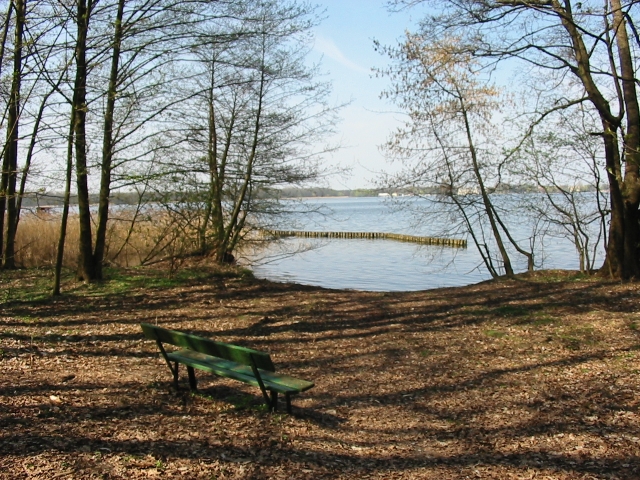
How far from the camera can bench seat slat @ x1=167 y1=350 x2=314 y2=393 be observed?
15.6 feet

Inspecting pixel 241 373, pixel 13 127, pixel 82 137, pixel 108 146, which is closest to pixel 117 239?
pixel 108 146

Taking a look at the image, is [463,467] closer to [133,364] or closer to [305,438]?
[305,438]

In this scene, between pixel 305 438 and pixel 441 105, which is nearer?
pixel 305 438

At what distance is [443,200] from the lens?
14.5 meters

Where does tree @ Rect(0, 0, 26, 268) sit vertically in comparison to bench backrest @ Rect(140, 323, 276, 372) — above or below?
above

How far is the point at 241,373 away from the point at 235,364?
30 cm

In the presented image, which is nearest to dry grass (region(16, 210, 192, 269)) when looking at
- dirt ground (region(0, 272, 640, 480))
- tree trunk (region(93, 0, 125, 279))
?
tree trunk (region(93, 0, 125, 279))

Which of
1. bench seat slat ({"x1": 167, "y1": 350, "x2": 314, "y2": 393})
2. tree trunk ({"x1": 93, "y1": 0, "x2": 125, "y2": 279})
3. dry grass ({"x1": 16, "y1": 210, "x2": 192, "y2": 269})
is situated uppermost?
tree trunk ({"x1": 93, "y1": 0, "x2": 125, "y2": 279})

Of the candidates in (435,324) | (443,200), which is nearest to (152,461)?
(435,324)

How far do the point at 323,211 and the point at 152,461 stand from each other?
12.4m

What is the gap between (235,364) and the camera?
5391 mm

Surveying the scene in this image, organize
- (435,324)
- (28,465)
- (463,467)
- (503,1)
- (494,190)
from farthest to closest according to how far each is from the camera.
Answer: (494,190) → (503,1) → (435,324) → (463,467) → (28,465)

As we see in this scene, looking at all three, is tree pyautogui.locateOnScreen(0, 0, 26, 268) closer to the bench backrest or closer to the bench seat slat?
the bench backrest

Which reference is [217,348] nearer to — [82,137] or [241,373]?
[241,373]
